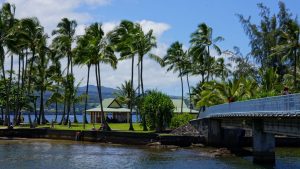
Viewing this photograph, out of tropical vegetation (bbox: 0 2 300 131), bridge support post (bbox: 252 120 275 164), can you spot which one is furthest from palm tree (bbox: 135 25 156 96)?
bridge support post (bbox: 252 120 275 164)

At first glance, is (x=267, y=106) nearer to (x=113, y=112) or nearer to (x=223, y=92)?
(x=223, y=92)

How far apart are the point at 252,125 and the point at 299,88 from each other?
1063 inches

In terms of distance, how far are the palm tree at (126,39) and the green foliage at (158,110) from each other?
4.24 metres

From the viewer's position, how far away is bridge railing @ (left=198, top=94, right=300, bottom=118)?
96.5 feet

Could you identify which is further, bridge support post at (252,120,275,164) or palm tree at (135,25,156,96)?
palm tree at (135,25,156,96)

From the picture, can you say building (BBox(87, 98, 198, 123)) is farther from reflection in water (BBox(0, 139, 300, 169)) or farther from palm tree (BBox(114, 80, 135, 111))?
reflection in water (BBox(0, 139, 300, 169))

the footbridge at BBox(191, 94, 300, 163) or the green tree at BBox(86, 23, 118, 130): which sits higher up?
the green tree at BBox(86, 23, 118, 130)

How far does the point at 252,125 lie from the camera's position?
42.1 metres

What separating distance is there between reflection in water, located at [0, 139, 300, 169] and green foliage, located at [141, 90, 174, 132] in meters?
8.55

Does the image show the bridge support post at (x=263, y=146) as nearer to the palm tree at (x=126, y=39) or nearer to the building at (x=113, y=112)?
the palm tree at (x=126, y=39)

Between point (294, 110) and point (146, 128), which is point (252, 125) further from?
point (146, 128)

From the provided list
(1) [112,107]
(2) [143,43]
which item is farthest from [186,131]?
(1) [112,107]

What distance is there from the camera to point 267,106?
114 ft

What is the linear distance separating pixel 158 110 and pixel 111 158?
1987cm
